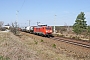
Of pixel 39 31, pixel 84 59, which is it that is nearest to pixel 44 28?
pixel 39 31

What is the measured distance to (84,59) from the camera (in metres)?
A: 16.2

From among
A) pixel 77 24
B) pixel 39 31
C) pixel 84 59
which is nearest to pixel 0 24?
pixel 77 24

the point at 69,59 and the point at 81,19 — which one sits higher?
the point at 81,19

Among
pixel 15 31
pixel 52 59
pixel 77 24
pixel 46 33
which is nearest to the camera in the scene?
pixel 52 59

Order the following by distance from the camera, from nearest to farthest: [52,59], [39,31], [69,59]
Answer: [52,59] < [69,59] < [39,31]

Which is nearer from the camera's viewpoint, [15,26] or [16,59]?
[16,59]

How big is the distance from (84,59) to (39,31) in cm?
3362

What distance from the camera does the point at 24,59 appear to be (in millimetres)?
11328

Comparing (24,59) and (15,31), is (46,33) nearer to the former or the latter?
(15,31)

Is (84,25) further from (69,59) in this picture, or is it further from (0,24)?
(69,59)

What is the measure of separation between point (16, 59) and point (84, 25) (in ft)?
211

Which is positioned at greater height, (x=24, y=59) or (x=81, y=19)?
(x=81, y=19)

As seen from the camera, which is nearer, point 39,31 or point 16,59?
point 16,59

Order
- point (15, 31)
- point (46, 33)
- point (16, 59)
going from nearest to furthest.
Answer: point (16, 59) < point (46, 33) < point (15, 31)
